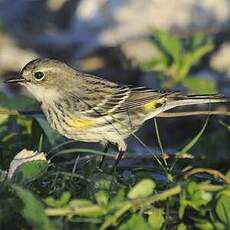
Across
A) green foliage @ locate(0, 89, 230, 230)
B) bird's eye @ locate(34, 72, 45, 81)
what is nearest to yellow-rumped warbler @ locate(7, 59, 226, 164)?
bird's eye @ locate(34, 72, 45, 81)

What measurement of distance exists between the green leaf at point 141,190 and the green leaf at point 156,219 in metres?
0.26

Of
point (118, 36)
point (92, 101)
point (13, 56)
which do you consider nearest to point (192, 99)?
point (92, 101)

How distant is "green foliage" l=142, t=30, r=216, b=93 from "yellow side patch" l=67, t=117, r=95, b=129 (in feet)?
6.89

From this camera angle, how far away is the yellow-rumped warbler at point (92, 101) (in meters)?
6.98

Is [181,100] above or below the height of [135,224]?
above

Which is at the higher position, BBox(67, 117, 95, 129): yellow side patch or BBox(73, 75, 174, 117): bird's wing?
BBox(73, 75, 174, 117): bird's wing

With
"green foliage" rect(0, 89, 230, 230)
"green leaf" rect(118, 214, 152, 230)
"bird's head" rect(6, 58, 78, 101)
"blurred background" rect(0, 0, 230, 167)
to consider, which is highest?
"blurred background" rect(0, 0, 230, 167)

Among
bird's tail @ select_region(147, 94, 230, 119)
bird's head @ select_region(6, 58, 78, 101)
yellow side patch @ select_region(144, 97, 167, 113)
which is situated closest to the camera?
bird's tail @ select_region(147, 94, 230, 119)

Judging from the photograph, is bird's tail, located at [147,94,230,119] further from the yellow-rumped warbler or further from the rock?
the rock

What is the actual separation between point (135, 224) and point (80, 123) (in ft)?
8.36

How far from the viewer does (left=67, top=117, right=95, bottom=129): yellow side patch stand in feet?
22.8

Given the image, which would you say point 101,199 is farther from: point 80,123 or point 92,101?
point 92,101

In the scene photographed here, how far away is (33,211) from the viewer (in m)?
4.46

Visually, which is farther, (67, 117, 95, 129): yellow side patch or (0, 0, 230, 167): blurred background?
(0, 0, 230, 167): blurred background
